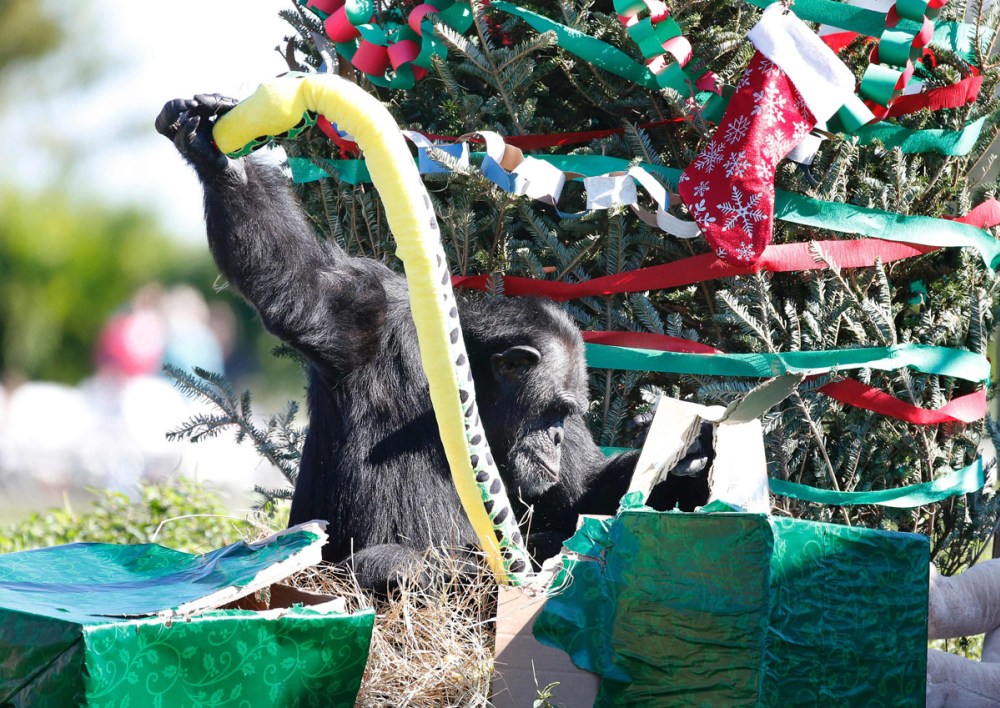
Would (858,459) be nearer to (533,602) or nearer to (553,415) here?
(553,415)

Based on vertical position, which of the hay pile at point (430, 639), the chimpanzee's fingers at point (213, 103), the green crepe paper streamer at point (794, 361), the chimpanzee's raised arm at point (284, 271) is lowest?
the hay pile at point (430, 639)

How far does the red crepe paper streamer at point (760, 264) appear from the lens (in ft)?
8.57

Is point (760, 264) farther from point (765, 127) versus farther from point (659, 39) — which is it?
point (659, 39)

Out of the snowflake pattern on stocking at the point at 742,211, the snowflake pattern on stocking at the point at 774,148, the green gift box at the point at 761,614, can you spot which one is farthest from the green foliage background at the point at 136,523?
the green gift box at the point at 761,614

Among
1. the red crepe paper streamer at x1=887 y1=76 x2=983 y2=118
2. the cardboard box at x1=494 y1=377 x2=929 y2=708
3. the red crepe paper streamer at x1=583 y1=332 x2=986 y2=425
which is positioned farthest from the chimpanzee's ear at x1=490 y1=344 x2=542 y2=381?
the red crepe paper streamer at x1=887 y1=76 x2=983 y2=118

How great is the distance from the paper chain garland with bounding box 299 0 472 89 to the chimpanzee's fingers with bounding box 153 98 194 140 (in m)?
0.87

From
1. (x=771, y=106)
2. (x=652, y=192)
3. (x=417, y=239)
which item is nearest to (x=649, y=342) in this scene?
(x=652, y=192)

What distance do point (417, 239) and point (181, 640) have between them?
0.76 m

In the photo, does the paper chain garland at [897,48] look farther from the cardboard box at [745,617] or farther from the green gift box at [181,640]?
the green gift box at [181,640]

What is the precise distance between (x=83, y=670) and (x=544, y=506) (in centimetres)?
159

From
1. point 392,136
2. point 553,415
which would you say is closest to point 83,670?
point 392,136

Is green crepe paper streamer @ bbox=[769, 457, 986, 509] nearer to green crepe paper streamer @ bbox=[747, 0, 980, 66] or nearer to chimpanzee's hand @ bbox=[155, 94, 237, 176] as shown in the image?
green crepe paper streamer @ bbox=[747, 0, 980, 66]

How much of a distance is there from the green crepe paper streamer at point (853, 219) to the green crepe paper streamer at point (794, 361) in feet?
0.96

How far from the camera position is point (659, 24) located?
258 centimetres
